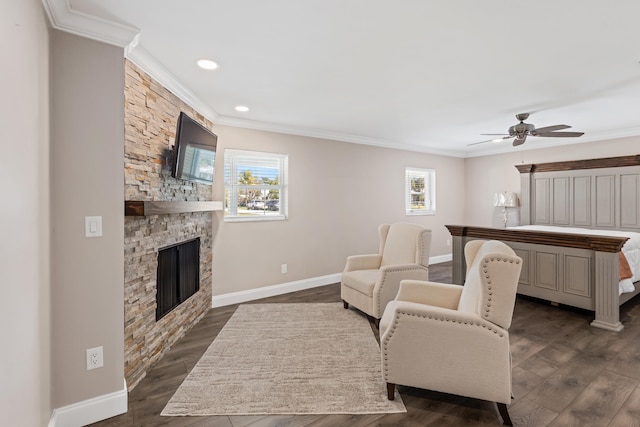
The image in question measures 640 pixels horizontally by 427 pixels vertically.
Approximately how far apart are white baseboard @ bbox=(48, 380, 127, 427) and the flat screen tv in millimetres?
1658

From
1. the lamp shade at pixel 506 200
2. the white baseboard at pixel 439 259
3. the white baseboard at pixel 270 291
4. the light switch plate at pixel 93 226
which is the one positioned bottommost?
the white baseboard at pixel 270 291

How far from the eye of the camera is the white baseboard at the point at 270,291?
12.3 ft

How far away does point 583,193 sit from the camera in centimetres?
495

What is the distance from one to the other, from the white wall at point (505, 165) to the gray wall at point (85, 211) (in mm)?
6544

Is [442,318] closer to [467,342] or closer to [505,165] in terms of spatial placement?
[467,342]

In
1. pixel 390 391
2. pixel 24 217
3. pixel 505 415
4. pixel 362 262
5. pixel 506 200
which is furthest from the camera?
pixel 506 200

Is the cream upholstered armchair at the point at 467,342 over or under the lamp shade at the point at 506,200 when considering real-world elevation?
under

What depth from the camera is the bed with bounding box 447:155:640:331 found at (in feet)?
10.0

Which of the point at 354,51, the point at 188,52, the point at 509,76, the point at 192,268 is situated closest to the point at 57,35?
the point at 188,52

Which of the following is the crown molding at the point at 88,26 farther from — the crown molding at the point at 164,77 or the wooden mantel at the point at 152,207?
the wooden mantel at the point at 152,207

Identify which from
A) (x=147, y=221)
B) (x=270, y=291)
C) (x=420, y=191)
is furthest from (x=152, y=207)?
(x=420, y=191)

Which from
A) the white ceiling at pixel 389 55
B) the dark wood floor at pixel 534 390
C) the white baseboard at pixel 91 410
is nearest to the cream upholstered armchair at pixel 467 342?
the dark wood floor at pixel 534 390

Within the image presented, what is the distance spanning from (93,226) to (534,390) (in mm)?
3113

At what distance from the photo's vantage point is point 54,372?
169 centimetres
